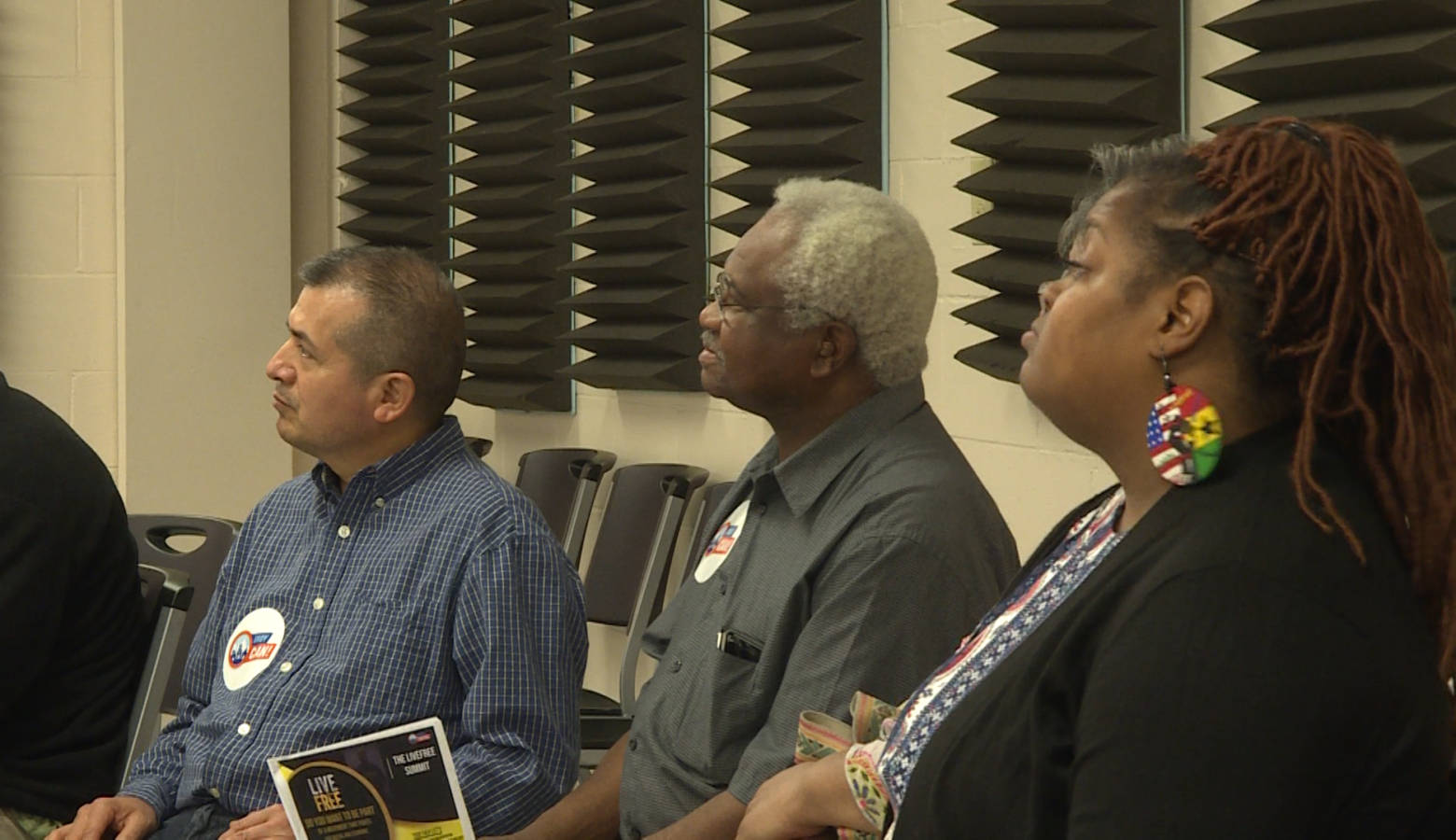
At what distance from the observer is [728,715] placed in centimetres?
202

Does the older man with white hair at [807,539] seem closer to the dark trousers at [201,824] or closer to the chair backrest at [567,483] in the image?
the dark trousers at [201,824]

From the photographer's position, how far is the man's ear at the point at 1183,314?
4.08 ft

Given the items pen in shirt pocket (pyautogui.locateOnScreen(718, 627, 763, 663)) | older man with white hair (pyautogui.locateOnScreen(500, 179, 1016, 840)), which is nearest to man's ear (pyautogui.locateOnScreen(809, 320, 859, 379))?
older man with white hair (pyautogui.locateOnScreen(500, 179, 1016, 840))

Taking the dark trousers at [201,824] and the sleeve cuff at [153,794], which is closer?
the dark trousers at [201,824]

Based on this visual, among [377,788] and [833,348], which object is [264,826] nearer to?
[377,788]

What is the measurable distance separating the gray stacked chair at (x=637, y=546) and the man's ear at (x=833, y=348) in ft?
6.36

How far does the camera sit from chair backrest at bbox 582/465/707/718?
161 inches

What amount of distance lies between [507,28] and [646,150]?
0.90m

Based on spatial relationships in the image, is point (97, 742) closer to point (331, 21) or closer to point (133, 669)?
point (133, 669)

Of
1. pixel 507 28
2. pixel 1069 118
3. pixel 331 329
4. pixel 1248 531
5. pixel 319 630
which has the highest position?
pixel 507 28

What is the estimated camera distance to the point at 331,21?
241 inches

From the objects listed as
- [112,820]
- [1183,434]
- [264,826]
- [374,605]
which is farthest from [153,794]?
[1183,434]

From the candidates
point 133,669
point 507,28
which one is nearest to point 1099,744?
point 133,669

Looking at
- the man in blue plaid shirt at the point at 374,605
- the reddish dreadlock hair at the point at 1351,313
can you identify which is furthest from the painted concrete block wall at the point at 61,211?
the reddish dreadlock hair at the point at 1351,313
